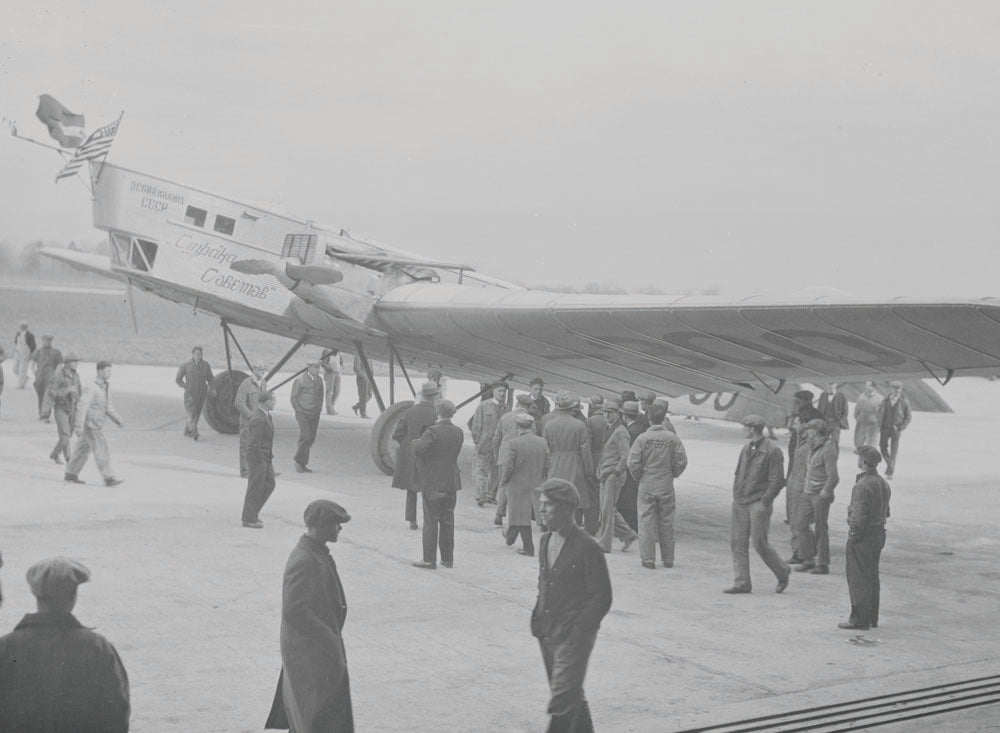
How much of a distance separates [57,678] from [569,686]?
108 inches

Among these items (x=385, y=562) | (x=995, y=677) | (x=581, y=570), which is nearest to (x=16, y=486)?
(x=385, y=562)

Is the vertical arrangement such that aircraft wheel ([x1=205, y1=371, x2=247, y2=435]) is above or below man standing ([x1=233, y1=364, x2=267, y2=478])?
below

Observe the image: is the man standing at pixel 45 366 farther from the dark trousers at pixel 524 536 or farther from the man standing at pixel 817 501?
the man standing at pixel 817 501

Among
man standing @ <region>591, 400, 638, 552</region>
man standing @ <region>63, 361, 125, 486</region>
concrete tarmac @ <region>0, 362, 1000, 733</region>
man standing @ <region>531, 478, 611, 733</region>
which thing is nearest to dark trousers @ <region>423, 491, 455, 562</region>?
concrete tarmac @ <region>0, 362, 1000, 733</region>

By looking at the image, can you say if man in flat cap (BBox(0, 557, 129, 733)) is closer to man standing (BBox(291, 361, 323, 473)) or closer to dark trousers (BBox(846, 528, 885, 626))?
dark trousers (BBox(846, 528, 885, 626))

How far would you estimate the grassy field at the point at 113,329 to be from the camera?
119 ft

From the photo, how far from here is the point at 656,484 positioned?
39.0ft

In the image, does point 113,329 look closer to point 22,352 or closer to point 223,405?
point 22,352

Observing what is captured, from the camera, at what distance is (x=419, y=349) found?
761 inches

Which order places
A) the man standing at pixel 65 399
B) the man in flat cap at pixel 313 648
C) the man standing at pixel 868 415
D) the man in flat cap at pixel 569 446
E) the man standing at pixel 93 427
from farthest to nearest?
the man standing at pixel 868 415 → the man standing at pixel 65 399 → the man standing at pixel 93 427 → the man in flat cap at pixel 569 446 → the man in flat cap at pixel 313 648

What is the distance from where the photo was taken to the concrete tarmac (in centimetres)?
741

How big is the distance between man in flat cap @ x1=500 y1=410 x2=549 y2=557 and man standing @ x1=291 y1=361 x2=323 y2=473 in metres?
5.33

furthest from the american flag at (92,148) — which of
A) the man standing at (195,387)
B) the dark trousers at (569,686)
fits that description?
the dark trousers at (569,686)

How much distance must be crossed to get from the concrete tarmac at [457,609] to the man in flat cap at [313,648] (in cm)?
121
